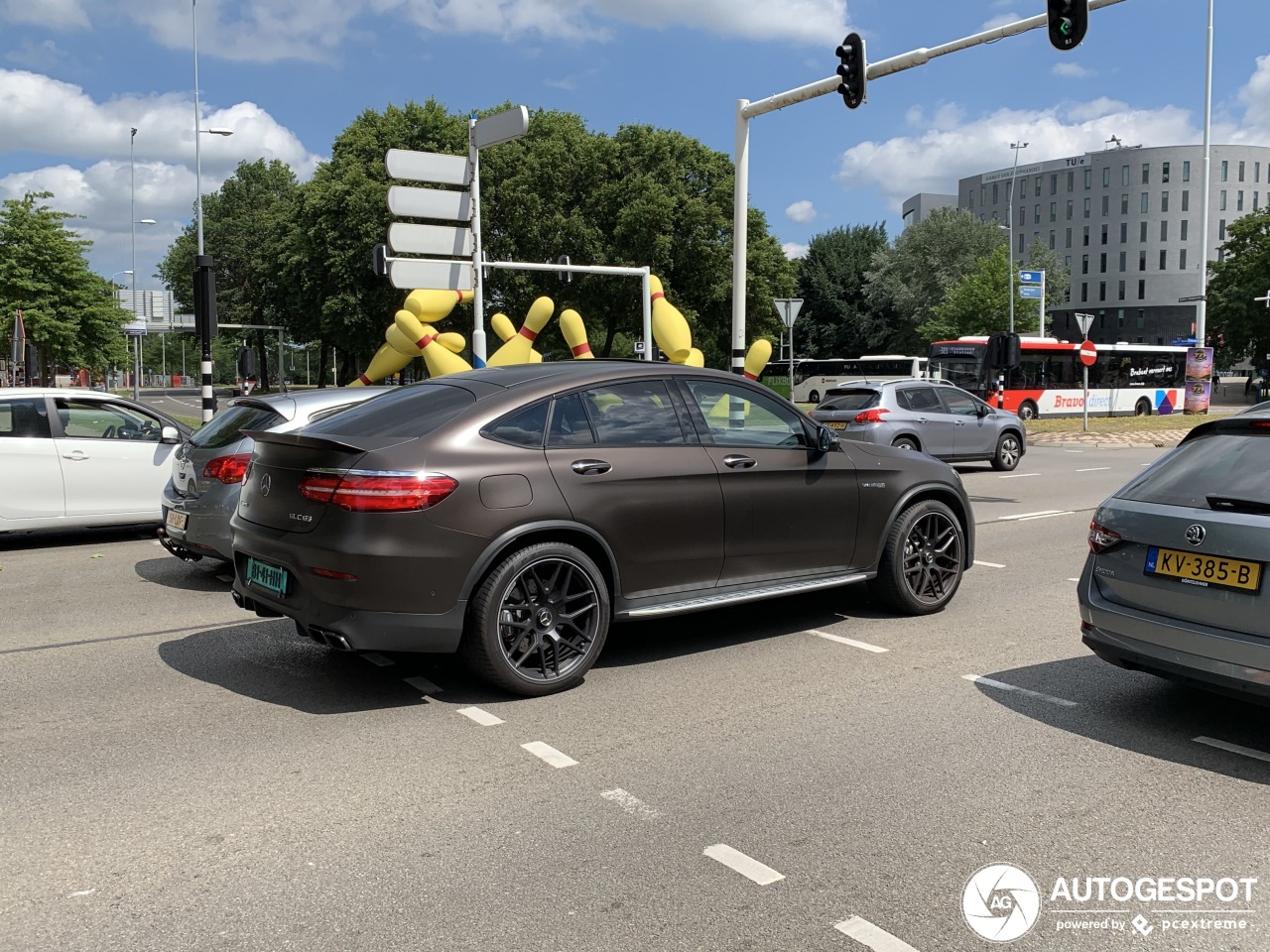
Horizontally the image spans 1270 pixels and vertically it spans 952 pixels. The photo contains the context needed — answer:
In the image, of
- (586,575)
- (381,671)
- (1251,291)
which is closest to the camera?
(586,575)

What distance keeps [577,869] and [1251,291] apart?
2918 inches

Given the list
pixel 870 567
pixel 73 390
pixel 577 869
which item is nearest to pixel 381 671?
pixel 577 869

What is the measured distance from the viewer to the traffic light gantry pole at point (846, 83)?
12453mm

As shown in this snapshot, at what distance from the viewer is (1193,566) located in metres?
4.50

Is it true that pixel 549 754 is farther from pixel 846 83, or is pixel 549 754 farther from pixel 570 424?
pixel 846 83

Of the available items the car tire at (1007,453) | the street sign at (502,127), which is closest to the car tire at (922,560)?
the street sign at (502,127)

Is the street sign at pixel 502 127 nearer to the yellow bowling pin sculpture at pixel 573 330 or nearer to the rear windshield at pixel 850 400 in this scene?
the rear windshield at pixel 850 400

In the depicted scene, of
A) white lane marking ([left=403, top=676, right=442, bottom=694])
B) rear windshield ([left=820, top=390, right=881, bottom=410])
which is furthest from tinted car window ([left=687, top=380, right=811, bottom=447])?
rear windshield ([left=820, top=390, right=881, bottom=410])

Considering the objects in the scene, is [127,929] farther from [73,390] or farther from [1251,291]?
[1251,291]

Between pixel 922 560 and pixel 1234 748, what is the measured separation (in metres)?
2.57

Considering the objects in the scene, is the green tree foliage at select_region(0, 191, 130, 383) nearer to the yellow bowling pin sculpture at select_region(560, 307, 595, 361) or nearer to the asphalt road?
the yellow bowling pin sculpture at select_region(560, 307, 595, 361)

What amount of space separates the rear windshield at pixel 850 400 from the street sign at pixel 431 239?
6614 mm

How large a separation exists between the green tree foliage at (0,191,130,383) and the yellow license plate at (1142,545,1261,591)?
127 ft

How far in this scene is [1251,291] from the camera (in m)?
65.4
